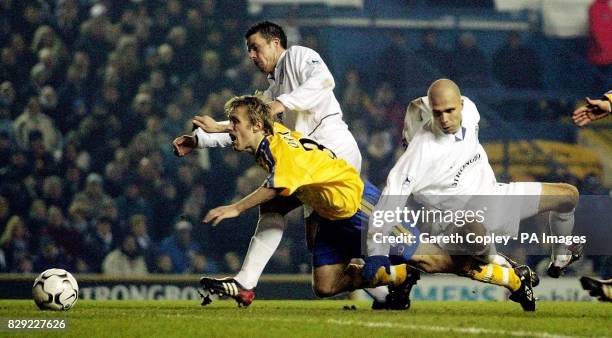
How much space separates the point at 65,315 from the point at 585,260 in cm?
808

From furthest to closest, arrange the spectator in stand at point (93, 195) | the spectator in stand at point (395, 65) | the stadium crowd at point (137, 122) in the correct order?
the spectator in stand at point (395, 65) < the spectator in stand at point (93, 195) < the stadium crowd at point (137, 122)

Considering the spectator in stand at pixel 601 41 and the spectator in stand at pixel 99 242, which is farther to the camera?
the spectator in stand at pixel 601 41

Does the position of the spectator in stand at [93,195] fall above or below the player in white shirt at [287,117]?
below

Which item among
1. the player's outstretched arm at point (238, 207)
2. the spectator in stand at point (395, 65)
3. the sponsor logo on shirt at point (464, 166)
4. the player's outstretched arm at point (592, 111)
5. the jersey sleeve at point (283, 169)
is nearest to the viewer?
the player's outstretched arm at point (238, 207)

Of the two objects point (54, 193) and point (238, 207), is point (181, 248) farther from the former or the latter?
point (238, 207)

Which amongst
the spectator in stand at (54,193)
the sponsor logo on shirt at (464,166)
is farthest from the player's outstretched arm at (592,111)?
the spectator in stand at (54,193)

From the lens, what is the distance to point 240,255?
1504 centimetres

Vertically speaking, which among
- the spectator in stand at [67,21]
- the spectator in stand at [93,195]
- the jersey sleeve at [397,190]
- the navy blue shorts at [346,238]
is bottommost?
the spectator in stand at [93,195]

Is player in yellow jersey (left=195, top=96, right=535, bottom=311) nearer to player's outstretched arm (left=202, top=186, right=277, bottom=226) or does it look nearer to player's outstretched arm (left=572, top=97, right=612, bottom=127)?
player's outstretched arm (left=202, top=186, right=277, bottom=226)

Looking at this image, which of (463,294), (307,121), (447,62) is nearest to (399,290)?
(307,121)

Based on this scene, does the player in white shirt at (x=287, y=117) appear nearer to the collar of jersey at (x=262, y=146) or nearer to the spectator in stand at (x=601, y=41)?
the collar of jersey at (x=262, y=146)

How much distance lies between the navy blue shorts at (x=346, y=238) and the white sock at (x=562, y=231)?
4.52 feet

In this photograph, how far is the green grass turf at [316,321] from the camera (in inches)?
274

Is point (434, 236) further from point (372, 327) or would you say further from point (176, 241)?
point (176, 241)
